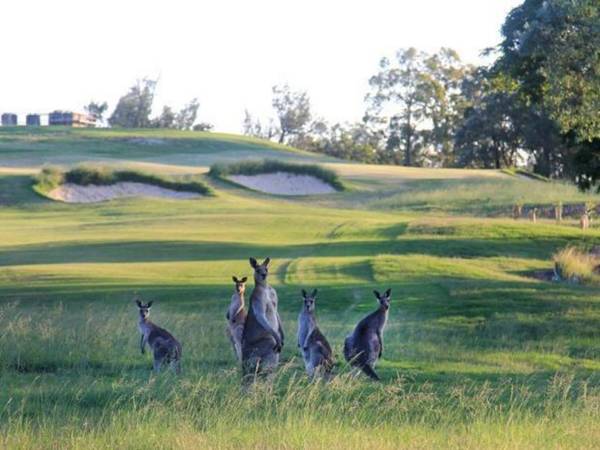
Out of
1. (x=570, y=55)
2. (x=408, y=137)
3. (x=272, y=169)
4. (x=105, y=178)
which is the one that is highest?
(x=570, y=55)

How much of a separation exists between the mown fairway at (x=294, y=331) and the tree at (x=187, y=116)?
112 m

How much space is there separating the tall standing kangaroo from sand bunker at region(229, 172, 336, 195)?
64.8m

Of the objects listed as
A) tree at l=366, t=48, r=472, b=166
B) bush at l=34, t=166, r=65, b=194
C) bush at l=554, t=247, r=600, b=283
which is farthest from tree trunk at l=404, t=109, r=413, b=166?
bush at l=554, t=247, r=600, b=283

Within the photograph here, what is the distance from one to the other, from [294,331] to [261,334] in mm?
6511

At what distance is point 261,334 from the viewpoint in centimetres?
1529

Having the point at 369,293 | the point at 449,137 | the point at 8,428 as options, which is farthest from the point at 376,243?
the point at 449,137

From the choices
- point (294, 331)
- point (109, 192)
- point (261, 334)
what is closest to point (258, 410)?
point (261, 334)

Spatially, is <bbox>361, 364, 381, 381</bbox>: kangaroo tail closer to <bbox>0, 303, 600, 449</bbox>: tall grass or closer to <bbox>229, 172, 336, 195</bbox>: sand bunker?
<bbox>0, 303, 600, 449</bbox>: tall grass

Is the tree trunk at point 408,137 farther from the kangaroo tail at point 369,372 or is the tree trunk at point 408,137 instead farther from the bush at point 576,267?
the kangaroo tail at point 369,372

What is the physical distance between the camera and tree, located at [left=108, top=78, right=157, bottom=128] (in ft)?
568

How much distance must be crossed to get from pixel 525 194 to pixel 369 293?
46173mm

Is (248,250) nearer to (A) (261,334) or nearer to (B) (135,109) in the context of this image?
(A) (261,334)

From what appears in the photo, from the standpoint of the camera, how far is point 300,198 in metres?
77.1

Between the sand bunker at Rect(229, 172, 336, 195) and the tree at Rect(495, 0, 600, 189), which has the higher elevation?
the tree at Rect(495, 0, 600, 189)
